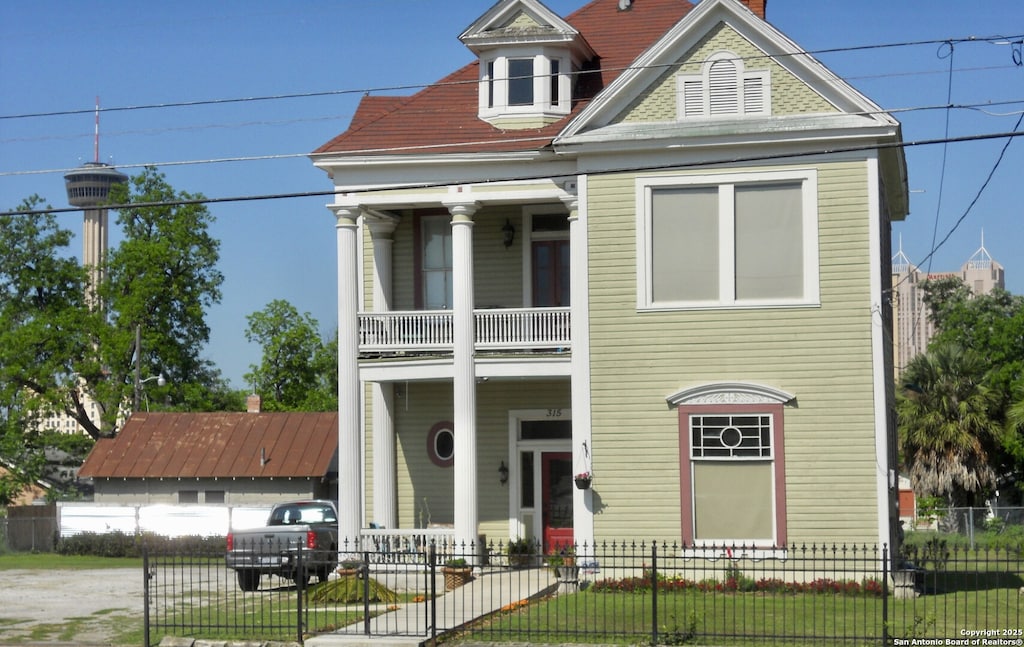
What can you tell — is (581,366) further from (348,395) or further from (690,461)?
(348,395)

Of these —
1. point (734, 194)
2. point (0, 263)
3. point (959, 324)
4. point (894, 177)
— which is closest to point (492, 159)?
point (734, 194)

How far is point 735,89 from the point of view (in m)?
21.6

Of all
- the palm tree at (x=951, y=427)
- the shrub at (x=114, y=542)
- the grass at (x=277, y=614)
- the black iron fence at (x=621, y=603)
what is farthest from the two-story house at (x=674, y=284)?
the palm tree at (x=951, y=427)

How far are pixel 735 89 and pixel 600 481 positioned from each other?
21.7ft

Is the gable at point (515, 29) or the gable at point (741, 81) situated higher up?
the gable at point (515, 29)

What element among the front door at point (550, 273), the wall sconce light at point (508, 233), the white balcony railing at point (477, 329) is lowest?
the white balcony railing at point (477, 329)

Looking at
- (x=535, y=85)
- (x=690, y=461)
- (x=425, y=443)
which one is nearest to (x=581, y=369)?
(x=690, y=461)

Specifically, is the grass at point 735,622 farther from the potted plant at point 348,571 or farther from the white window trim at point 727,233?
the white window trim at point 727,233

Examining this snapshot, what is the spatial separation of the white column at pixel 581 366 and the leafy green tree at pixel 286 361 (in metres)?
37.6

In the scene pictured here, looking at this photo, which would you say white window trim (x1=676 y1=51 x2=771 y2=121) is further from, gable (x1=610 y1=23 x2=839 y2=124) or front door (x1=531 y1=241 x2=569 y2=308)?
front door (x1=531 y1=241 x2=569 y2=308)

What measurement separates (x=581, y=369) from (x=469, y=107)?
5.76 metres

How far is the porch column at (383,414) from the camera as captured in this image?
24.2m

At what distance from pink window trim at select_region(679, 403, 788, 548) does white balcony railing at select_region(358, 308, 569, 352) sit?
9.15 feet

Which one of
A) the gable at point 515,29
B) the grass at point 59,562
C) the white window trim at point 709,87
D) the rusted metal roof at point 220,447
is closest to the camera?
the white window trim at point 709,87
